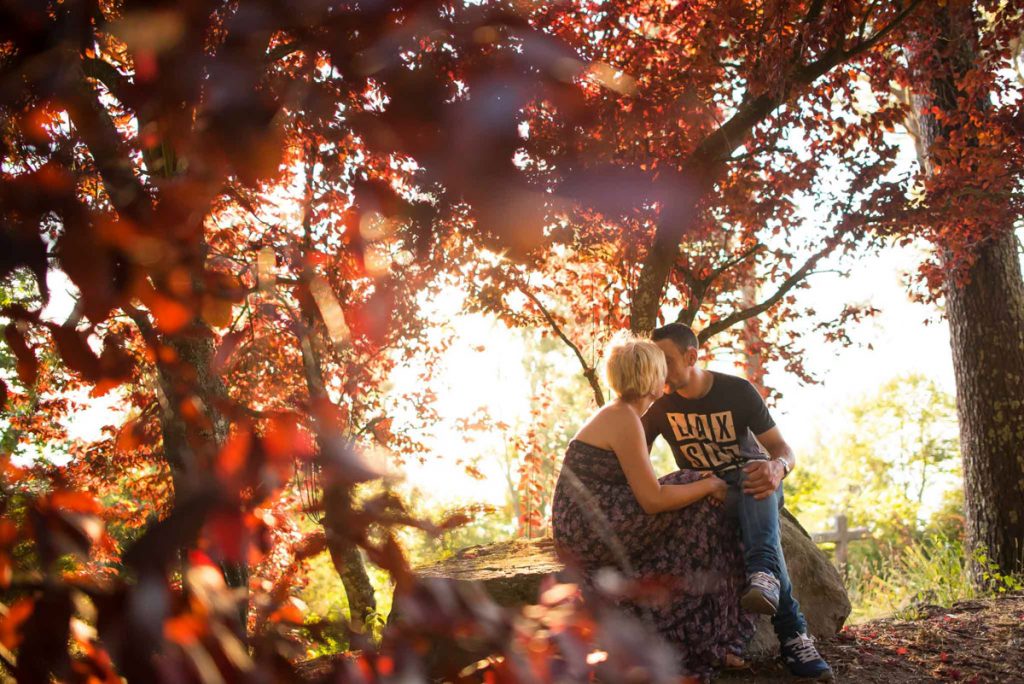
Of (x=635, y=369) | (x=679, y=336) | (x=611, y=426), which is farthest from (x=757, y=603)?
Answer: (x=679, y=336)

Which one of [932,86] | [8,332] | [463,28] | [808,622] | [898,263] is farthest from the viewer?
[898,263]

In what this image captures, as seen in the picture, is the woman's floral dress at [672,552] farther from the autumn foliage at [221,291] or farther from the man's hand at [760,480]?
the autumn foliage at [221,291]

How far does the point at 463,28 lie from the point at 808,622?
4046 mm

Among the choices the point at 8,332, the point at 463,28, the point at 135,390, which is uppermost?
the point at 135,390

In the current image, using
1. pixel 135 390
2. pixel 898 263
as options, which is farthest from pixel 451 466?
pixel 898 263

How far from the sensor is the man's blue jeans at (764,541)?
10.8 feet

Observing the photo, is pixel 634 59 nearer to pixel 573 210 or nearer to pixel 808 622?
pixel 573 210

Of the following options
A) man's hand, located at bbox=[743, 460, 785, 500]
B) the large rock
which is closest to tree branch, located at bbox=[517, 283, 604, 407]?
the large rock

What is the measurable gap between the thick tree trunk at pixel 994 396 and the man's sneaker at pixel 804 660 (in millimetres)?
4651

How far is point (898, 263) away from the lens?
16.7m

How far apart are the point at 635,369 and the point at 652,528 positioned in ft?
2.09

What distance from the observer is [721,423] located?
388 centimetres

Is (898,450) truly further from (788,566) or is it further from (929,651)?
(788,566)

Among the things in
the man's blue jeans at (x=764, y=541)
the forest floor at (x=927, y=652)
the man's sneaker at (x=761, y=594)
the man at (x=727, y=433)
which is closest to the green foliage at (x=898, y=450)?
the forest floor at (x=927, y=652)
